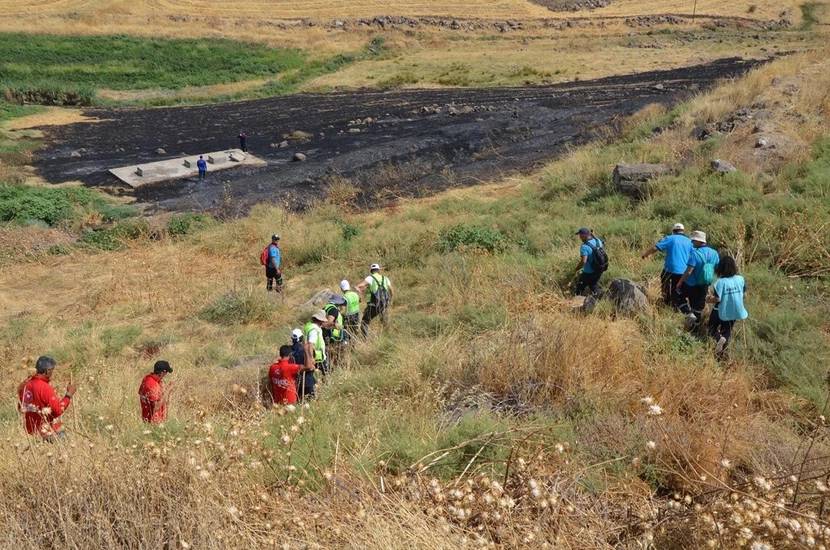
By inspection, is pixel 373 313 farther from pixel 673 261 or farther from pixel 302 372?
pixel 673 261

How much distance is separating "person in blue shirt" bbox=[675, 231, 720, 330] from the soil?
11.4 metres

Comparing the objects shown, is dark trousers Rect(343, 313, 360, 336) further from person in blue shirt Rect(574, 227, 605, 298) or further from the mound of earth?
the mound of earth

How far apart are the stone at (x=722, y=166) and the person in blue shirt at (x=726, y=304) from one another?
5.57m

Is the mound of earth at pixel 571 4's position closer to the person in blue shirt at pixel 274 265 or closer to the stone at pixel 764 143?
the stone at pixel 764 143

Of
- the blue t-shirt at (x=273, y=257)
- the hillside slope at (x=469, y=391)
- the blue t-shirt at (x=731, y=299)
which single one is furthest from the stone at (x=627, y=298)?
the blue t-shirt at (x=273, y=257)

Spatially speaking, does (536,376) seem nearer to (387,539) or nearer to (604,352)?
(604,352)

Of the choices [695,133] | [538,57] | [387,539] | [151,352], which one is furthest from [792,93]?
[538,57]

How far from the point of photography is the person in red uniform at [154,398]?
5398mm

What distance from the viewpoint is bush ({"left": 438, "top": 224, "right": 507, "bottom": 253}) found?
1159 centimetres

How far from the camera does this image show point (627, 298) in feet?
24.6

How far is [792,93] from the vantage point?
54.0 ft

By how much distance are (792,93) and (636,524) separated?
55.3 feet

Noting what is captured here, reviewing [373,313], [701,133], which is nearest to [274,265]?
[373,313]

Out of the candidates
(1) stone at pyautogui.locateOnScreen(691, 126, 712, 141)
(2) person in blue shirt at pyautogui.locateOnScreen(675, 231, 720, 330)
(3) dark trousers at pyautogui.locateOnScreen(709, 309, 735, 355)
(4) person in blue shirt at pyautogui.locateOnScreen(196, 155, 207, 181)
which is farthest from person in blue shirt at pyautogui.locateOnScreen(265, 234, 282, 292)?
(4) person in blue shirt at pyautogui.locateOnScreen(196, 155, 207, 181)
